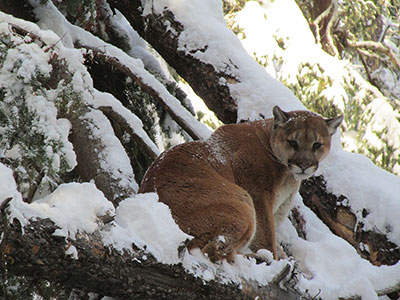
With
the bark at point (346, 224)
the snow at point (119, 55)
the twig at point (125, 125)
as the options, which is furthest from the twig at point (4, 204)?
the bark at point (346, 224)

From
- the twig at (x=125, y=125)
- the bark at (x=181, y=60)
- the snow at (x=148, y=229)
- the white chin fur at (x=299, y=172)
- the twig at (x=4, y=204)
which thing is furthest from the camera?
the bark at (x=181, y=60)

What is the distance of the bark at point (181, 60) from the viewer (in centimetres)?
536

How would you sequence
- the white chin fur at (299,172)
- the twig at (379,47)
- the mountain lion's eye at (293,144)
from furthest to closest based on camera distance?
the twig at (379,47)
the mountain lion's eye at (293,144)
the white chin fur at (299,172)

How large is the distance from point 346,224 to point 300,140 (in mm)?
816

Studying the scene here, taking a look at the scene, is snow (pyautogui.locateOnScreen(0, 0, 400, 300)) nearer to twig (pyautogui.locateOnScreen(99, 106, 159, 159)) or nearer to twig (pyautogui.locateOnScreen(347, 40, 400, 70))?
twig (pyautogui.locateOnScreen(99, 106, 159, 159))

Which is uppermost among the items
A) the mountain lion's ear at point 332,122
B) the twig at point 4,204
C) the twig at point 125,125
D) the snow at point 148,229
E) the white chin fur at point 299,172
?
the mountain lion's ear at point 332,122

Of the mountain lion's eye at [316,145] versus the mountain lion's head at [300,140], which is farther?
the mountain lion's eye at [316,145]

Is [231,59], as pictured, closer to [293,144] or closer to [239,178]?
[293,144]

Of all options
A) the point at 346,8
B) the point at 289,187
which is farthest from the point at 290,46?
the point at 289,187

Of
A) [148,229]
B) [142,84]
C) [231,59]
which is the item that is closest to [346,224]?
[231,59]

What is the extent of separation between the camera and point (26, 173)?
3094mm

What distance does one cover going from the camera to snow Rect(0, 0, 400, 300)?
222cm

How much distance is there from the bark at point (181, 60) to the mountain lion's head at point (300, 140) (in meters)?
0.85

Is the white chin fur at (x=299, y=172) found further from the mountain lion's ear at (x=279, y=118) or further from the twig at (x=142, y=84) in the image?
the twig at (x=142, y=84)
